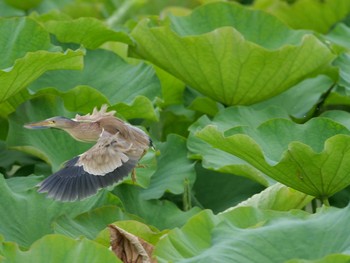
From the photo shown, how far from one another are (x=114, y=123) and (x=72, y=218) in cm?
26

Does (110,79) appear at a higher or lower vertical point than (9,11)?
higher

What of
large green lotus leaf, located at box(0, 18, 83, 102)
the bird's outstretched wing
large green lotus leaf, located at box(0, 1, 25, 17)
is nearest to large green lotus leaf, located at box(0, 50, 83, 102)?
large green lotus leaf, located at box(0, 18, 83, 102)

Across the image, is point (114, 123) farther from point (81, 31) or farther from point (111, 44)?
point (111, 44)

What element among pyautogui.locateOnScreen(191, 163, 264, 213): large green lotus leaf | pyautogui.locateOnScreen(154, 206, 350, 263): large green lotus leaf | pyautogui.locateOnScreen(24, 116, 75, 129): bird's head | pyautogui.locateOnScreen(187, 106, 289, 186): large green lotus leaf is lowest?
pyautogui.locateOnScreen(191, 163, 264, 213): large green lotus leaf

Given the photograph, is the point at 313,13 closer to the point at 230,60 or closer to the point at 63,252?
the point at 230,60

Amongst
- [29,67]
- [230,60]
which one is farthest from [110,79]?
[29,67]

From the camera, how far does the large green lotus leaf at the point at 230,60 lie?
8.48 ft

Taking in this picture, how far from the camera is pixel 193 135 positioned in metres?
2.43

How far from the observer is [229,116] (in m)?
Result: 2.50

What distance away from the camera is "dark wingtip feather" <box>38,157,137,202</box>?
2043mm

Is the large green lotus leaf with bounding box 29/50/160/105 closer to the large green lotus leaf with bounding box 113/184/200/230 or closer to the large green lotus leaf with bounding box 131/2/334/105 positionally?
the large green lotus leaf with bounding box 131/2/334/105

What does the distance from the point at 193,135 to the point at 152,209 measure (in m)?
Answer: 0.25

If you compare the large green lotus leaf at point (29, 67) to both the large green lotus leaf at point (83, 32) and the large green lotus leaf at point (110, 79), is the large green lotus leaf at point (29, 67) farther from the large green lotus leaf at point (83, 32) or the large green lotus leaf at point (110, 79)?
the large green lotus leaf at point (83, 32)

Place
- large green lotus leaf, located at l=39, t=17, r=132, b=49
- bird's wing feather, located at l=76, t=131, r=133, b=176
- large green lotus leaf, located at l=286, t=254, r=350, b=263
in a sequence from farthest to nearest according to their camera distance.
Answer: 1. large green lotus leaf, located at l=39, t=17, r=132, b=49
2. bird's wing feather, located at l=76, t=131, r=133, b=176
3. large green lotus leaf, located at l=286, t=254, r=350, b=263
